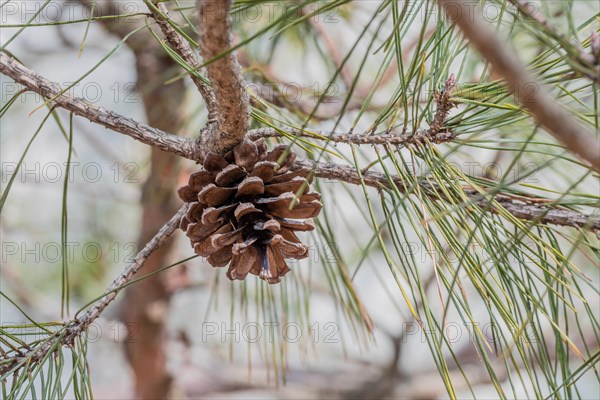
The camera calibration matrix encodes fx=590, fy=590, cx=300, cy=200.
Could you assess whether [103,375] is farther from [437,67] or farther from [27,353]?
[437,67]

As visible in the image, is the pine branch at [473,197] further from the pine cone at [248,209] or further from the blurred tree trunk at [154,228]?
the blurred tree trunk at [154,228]

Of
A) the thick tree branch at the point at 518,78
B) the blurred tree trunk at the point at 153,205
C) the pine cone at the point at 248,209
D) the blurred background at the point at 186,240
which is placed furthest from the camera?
the blurred tree trunk at the point at 153,205

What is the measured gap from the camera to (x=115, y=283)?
0.46m

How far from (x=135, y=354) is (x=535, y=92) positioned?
1225mm

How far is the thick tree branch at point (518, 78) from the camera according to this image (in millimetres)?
232

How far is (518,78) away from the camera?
9.2 inches

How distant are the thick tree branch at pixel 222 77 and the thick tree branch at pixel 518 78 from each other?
12cm

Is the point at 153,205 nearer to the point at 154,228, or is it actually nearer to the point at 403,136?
the point at 154,228

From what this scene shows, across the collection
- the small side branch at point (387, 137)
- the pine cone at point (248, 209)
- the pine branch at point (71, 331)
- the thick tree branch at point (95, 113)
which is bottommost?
the pine branch at point (71, 331)

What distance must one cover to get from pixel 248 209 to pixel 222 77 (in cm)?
11

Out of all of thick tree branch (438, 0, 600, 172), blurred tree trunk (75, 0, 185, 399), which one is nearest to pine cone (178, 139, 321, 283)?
thick tree branch (438, 0, 600, 172)

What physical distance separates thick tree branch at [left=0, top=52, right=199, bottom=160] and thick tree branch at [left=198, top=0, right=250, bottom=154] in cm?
3

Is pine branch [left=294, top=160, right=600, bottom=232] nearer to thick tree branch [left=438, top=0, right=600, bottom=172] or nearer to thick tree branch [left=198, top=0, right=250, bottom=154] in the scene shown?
thick tree branch [left=198, top=0, right=250, bottom=154]

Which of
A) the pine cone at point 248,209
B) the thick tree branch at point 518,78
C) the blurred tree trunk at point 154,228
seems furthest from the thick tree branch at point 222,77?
the blurred tree trunk at point 154,228
